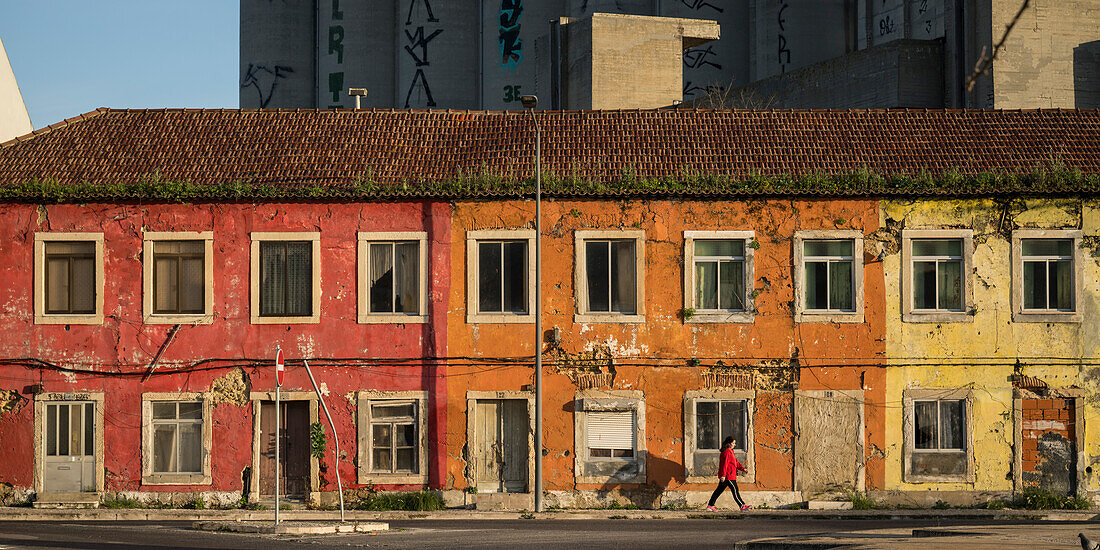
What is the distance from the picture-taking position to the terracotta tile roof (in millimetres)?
25828

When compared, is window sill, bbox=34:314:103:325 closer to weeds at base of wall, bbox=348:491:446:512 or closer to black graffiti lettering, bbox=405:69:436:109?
weeds at base of wall, bbox=348:491:446:512

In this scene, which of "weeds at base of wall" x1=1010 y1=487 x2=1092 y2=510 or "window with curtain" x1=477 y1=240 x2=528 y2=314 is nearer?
"weeds at base of wall" x1=1010 y1=487 x2=1092 y2=510

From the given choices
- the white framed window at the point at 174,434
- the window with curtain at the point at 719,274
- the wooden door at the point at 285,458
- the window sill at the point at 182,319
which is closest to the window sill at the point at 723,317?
the window with curtain at the point at 719,274

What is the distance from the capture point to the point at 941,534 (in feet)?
55.5

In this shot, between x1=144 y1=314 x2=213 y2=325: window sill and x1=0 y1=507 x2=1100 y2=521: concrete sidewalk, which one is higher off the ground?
x1=144 y1=314 x2=213 y2=325: window sill

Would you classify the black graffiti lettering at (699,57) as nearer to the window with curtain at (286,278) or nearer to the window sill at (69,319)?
the window with curtain at (286,278)

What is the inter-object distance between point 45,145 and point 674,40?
2241 centimetres

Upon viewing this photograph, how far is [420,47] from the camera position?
200 feet

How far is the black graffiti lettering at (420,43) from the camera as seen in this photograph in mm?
60688

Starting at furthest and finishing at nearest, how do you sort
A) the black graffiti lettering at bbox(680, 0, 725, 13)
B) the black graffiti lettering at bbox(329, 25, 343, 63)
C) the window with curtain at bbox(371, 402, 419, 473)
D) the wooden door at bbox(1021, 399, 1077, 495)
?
1. the black graffiti lettering at bbox(329, 25, 343, 63)
2. the black graffiti lettering at bbox(680, 0, 725, 13)
3. the window with curtain at bbox(371, 402, 419, 473)
4. the wooden door at bbox(1021, 399, 1077, 495)

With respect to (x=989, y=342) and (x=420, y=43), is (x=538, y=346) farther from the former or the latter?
(x=420, y=43)

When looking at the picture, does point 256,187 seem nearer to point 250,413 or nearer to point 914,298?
point 250,413

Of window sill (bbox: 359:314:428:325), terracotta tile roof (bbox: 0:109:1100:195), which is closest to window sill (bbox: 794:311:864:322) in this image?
terracotta tile roof (bbox: 0:109:1100:195)

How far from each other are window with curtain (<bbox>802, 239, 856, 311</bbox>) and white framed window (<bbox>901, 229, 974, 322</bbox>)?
1.13 m
